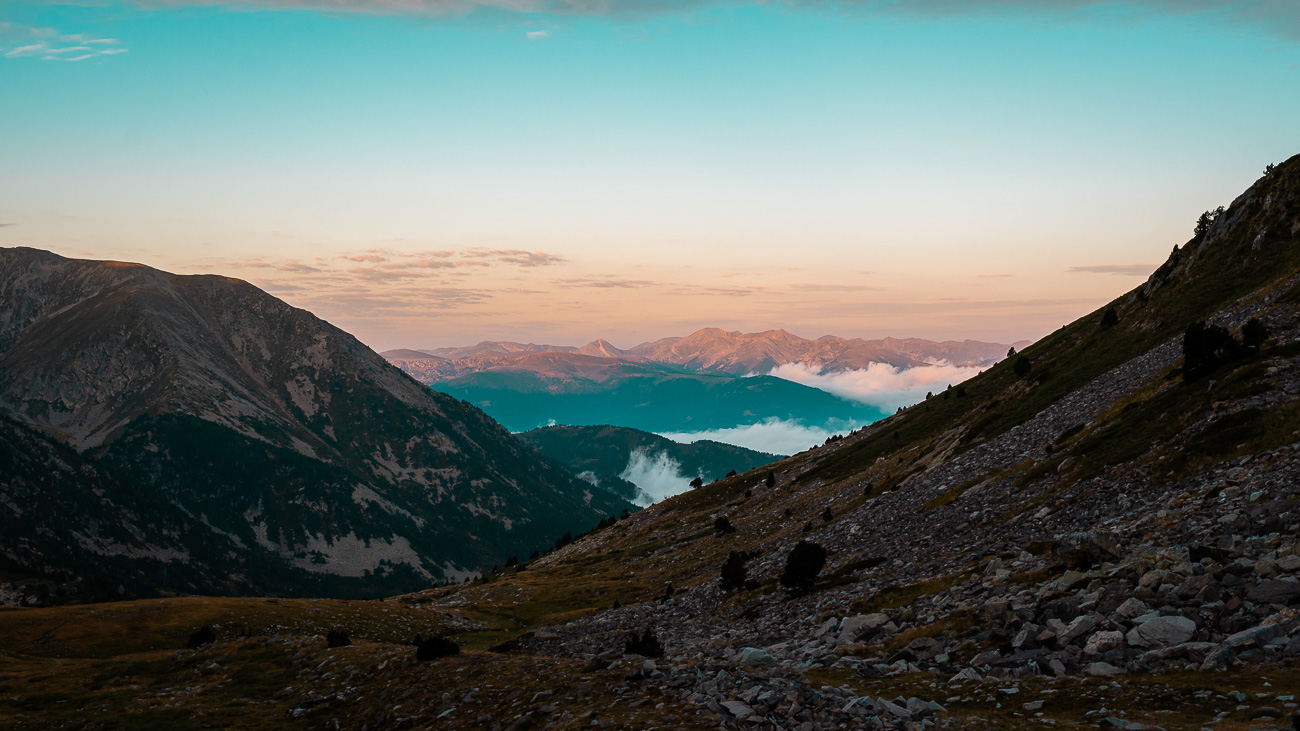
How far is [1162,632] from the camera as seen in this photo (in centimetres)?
1942

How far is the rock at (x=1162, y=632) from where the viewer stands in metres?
19.2

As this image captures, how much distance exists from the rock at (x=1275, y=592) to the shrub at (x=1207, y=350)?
3053 cm

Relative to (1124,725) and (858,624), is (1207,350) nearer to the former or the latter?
(858,624)

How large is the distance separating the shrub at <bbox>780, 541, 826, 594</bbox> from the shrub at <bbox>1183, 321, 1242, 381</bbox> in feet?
84.9

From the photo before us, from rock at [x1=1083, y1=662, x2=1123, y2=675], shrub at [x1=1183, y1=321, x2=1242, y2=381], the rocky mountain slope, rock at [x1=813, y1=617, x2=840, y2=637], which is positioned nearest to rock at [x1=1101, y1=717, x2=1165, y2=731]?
the rocky mountain slope

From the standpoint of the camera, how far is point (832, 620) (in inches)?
1271

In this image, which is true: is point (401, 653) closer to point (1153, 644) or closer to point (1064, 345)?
point (1153, 644)

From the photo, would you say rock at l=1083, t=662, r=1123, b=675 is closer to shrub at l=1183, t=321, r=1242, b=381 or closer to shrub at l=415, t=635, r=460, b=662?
shrub at l=415, t=635, r=460, b=662

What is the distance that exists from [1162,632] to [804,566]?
2591cm

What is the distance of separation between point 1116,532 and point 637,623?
120ft

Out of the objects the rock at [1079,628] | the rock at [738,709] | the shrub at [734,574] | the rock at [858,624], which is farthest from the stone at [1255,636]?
the shrub at [734,574]

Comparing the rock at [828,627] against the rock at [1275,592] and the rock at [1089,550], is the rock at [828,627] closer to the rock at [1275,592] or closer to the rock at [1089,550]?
the rock at [1089,550]

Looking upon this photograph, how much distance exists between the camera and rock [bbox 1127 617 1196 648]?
754 inches

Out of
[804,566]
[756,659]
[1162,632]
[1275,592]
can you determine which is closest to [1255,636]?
[1162,632]
